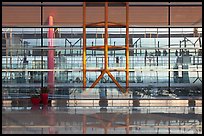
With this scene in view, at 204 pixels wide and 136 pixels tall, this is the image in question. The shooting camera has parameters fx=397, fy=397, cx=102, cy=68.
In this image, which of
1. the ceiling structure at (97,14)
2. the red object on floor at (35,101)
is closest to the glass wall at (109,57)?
the ceiling structure at (97,14)

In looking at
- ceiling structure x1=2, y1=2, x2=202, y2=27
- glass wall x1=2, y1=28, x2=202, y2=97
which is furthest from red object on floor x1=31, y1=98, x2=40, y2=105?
ceiling structure x1=2, y1=2, x2=202, y2=27

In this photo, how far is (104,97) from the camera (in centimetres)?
1022

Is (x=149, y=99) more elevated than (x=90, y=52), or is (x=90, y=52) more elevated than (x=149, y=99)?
(x=90, y=52)

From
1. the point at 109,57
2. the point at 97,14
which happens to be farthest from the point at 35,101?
the point at 97,14

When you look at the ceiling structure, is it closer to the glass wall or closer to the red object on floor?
the glass wall

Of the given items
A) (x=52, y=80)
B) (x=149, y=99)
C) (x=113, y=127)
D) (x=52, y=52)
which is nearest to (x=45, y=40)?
(x=52, y=52)

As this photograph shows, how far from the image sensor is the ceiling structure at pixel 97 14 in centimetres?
1173

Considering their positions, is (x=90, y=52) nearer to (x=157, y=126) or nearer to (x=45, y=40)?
(x=45, y=40)

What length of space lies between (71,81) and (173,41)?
3.28 meters

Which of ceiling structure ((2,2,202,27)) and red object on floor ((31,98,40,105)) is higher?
ceiling structure ((2,2,202,27))

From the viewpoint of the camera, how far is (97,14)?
12.0 metres

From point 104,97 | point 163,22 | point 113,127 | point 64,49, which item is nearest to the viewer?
point 113,127

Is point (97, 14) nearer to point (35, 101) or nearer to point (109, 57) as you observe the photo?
point (109, 57)

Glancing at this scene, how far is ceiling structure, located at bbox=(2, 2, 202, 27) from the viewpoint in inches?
462
